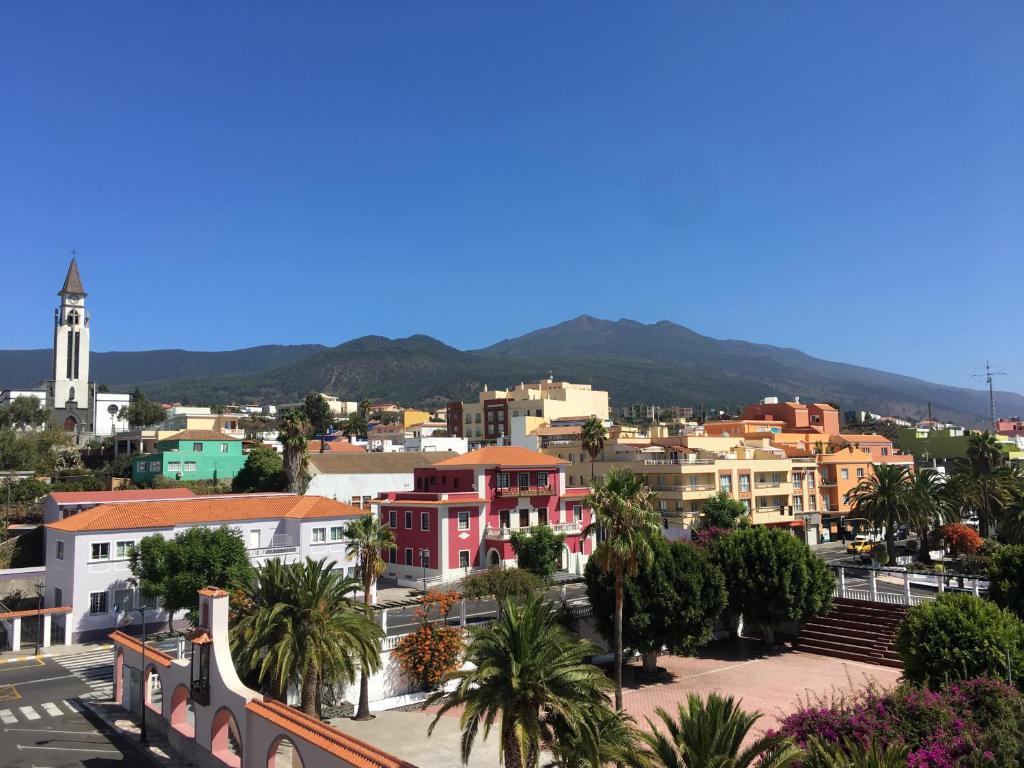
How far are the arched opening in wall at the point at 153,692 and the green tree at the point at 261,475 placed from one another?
150 feet

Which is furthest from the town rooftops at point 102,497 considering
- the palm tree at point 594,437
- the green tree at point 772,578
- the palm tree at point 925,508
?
the palm tree at point 925,508

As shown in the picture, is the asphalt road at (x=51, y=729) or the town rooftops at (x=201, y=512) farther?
the town rooftops at (x=201, y=512)

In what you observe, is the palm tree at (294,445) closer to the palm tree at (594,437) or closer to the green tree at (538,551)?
the green tree at (538,551)

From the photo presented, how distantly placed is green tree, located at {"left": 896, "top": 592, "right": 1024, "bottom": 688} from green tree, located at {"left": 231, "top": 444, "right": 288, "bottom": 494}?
62.0 m

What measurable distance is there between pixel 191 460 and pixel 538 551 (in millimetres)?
47748

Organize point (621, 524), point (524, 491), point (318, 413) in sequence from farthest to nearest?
point (318, 413) → point (524, 491) → point (621, 524)

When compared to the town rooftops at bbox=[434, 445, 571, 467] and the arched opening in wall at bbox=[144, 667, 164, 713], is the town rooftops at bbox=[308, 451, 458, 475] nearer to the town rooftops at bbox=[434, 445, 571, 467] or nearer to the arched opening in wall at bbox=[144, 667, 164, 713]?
the town rooftops at bbox=[434, 445, 571, 467]

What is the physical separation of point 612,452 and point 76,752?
211 feet

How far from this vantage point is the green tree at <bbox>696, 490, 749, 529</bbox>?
65.1 m

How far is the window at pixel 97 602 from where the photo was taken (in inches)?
1735

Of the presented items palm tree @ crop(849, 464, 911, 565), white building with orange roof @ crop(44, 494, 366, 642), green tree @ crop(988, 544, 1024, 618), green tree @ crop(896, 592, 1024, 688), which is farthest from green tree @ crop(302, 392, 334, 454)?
green tree @ crop(896, 592, 1024, 688)

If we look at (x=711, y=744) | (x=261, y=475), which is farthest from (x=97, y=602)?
(x=711, y=744)

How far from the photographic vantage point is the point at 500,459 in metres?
62.8

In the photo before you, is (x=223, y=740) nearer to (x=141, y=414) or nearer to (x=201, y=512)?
(x=201, y=512)
